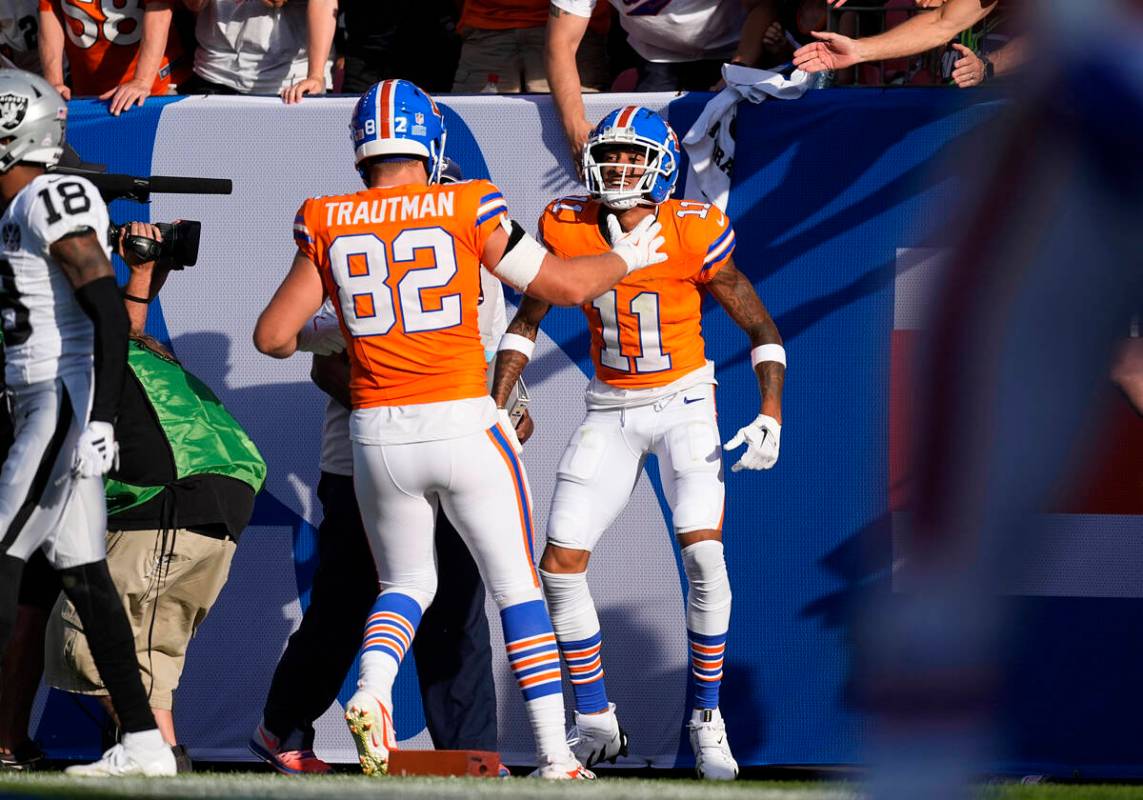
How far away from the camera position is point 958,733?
1.48 m

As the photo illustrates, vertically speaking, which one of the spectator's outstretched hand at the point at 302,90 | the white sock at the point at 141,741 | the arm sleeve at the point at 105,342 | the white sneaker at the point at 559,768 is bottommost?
the white sneaker at the point at 559,768

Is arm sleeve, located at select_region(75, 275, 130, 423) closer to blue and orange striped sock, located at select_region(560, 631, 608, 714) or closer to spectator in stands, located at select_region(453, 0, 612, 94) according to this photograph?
blue and orange striped sock, located at select_region(560, 631, 608, 714)

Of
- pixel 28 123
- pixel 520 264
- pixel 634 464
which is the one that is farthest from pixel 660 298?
pixel 28 123

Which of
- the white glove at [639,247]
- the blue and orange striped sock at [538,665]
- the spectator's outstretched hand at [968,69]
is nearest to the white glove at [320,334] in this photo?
the white glove at [639,247]

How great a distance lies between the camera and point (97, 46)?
619 cm

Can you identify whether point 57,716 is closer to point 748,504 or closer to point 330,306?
point 330,306

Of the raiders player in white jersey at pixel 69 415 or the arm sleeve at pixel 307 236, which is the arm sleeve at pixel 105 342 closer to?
the raiders player in white jersey at pixel 69 415

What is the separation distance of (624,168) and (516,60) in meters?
1.35

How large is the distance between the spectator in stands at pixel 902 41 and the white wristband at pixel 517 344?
129 cm

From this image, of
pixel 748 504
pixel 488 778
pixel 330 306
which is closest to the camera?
pixel 488 778

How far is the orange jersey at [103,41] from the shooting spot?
6.14m

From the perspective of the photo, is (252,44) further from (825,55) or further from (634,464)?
(634,464)

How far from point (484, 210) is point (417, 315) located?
32 cm

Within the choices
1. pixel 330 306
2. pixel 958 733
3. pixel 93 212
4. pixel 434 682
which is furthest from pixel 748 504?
pixel 958 733
